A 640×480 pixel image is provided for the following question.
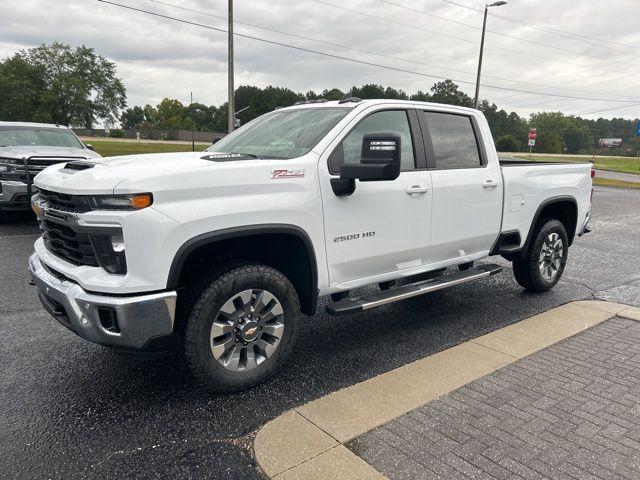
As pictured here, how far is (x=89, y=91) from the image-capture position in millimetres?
47250

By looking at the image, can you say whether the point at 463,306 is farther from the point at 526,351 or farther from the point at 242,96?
the point at 242,96

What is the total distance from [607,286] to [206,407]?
519 centimetres

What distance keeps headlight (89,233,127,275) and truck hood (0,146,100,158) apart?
7036 millimetres

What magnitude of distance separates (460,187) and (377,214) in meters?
1.08

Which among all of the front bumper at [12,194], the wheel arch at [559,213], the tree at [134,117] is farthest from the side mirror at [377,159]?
the tree at [134,117]

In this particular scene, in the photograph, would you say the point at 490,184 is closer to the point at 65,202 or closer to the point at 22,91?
the point at 65,202

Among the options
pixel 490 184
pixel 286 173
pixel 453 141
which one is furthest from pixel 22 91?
pixel 286 173

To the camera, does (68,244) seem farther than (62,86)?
No

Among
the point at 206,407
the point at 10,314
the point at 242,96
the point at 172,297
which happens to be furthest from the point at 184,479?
the point at 242,96

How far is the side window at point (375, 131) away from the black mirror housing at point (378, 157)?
0.31 meters

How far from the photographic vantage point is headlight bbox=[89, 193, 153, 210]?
2.81m

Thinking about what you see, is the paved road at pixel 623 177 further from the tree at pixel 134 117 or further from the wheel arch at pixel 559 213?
the tree at pixel 134 117

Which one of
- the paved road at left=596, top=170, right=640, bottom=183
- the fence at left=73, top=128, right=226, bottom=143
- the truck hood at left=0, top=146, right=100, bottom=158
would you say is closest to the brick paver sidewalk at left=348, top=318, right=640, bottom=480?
the truck hood at left=0, top=146, right=100, bottom=158

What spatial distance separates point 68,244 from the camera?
3176 millimetres
